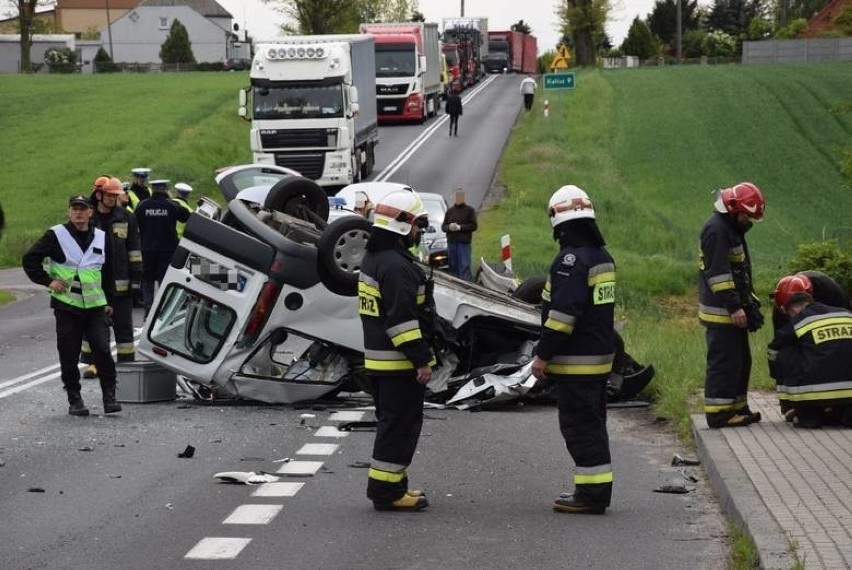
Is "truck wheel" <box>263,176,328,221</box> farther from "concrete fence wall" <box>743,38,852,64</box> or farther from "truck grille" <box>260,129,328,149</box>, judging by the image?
"concrete fence wall" <box>743,38,852,64</box>

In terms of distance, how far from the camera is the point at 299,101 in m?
38.2

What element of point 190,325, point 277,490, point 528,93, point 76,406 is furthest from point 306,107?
point 277,490

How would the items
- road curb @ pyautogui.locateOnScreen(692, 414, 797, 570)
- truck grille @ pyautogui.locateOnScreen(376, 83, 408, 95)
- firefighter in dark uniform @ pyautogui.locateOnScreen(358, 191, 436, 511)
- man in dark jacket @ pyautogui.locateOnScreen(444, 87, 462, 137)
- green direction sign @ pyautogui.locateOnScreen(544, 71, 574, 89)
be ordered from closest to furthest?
1. road curb @ pyautogui.locateOnScreen(692, 414, 797, 570)
2. firefighter in dark uniform @ pyautogui.locateOnScreen(358, 191, 436, 511)
3. green direction sign @ pyautogui.locateOnScreen(544, 71, 574, 89)
4. man in dark jacket @ pyautogui.locateOnScreen(444, 87, 462, 137)
5. truck grille @ pyautogui.locateOnScreen(376, 83, 408, 95)

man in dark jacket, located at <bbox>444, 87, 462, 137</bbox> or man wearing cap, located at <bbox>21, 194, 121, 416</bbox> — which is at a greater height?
man wearing cap, located at <bbox>21, 194, 121, 416</bbox>

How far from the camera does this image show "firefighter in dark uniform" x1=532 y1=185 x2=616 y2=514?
30.4 feet

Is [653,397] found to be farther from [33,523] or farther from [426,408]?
[33,523]

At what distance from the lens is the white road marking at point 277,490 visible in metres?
9.89

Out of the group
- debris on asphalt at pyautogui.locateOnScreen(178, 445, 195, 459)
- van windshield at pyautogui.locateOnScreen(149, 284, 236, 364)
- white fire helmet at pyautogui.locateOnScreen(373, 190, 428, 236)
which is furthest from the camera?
van windshield at pyautogui.locateOnScreen(149, 284, 236, 364)

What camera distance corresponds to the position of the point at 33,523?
8.97 m

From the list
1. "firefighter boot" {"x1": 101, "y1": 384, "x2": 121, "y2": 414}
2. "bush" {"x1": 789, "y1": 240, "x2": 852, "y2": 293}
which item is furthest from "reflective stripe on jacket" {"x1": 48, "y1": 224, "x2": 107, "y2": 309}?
"bush" {"x1": 789, "y1": 240, "x2": 852, "y2": 293}

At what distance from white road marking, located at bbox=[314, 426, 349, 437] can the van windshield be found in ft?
4.89

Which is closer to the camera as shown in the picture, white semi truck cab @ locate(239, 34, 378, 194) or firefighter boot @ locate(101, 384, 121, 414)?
firefighter boot @ locate(101, 384, 121, 414)

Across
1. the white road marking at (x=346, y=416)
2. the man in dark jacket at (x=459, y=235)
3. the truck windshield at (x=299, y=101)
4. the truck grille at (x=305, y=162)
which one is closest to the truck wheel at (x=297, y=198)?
the white road marking at (x=346, y=416)

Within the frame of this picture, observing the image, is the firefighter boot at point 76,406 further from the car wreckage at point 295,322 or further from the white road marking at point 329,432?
the white road marking at point 329,432
